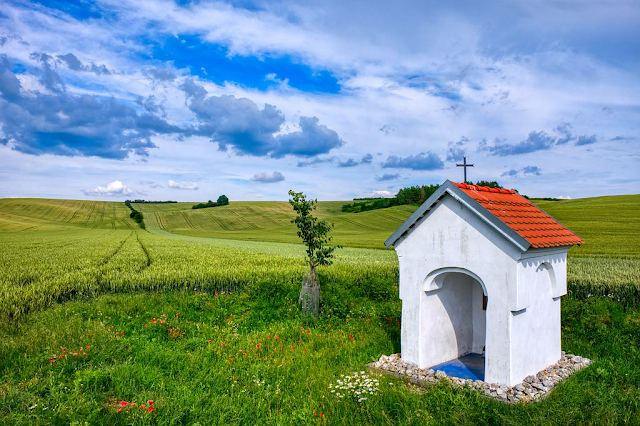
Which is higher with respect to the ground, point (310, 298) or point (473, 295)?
Answer: point (473, 295)

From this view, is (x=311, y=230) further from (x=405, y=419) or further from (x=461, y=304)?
(x=405, y=419)

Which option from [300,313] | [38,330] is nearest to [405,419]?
[300,313]

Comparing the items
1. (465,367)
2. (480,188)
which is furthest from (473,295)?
(480,188)

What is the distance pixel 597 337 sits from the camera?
10.0m

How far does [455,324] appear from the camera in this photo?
9023mm

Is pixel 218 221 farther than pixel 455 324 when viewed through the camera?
Yes

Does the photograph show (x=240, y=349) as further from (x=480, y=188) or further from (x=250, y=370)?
(x=480, y=188)

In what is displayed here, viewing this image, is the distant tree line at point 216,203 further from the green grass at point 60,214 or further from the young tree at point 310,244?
the young tree at point 310,244

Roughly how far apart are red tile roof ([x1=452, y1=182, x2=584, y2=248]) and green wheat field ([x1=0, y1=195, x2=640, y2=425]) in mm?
2582

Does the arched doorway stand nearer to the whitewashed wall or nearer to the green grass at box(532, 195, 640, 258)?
the whitewashed wall

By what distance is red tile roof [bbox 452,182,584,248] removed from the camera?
7328mm

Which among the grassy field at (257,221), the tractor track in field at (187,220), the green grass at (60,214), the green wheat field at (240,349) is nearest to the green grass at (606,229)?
the green wheat field at (240,349)

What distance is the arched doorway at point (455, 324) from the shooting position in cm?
826

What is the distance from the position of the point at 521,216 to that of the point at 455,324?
2.84 metres
